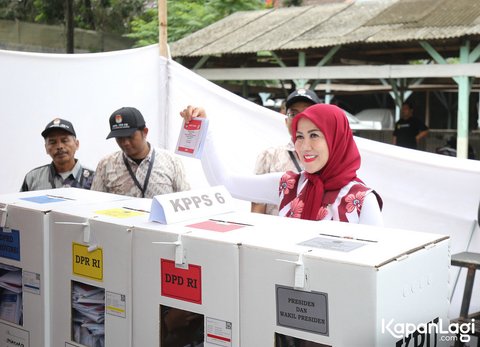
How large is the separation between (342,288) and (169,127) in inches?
166

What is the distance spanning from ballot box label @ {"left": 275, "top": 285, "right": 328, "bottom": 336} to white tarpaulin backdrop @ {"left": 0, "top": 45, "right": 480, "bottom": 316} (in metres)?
2.48

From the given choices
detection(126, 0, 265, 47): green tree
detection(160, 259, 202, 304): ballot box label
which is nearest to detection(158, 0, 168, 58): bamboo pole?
detection(160, 259, 202, 304): ballot box label

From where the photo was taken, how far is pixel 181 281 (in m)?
1.40

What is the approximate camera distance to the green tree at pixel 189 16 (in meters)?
14.0

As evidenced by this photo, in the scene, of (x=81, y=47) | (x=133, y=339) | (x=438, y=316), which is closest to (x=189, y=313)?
(x=133, y=339)

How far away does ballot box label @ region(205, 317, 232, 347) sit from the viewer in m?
1.34

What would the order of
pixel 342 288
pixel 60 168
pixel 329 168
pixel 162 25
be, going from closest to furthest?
pixel 342 288, pixel 329 168, pixel 60 168, pixel 162 25

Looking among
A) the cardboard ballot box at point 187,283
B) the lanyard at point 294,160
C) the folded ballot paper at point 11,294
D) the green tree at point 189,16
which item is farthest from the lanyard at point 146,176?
the green tree at point 189,16

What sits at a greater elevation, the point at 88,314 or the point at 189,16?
the point at 189,16

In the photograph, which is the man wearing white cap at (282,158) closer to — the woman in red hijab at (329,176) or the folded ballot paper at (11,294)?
the woman in red hijab at (329,176)

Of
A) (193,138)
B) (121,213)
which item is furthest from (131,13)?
(121,213)

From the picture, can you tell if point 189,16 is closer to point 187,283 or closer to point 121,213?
point 121,213

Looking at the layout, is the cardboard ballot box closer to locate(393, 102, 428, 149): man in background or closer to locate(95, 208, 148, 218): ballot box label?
locate(95, 208, 148, 218): ballot box label

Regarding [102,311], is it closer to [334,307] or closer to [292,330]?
[292,330]
